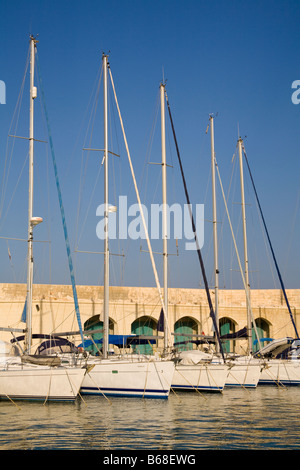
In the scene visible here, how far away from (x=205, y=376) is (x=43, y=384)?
7.23m

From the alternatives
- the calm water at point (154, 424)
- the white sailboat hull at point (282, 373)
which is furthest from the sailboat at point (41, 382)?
the white sailboat hull at point (282, 373)

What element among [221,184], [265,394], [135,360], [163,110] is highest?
[163,110]

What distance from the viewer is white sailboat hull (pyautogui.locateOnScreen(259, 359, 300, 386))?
2698 centimetres

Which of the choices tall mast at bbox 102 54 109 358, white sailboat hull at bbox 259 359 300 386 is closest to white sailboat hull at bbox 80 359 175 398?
tall mast at bbox 102 54 109 358

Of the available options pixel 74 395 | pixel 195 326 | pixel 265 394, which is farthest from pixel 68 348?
pixel 195 326

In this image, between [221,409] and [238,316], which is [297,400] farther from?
[238,316]

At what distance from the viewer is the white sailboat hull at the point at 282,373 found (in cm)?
2698

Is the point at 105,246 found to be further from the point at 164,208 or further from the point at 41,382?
the point at 41,382

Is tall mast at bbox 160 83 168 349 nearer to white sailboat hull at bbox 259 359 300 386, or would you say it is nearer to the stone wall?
white sailboat hull at bbox 259 359 300 386

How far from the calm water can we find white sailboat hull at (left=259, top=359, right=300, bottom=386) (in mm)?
6745

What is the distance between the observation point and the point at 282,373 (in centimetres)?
2702

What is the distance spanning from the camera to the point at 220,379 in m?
21.8

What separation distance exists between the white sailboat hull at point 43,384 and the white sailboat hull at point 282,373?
12.6 metres
